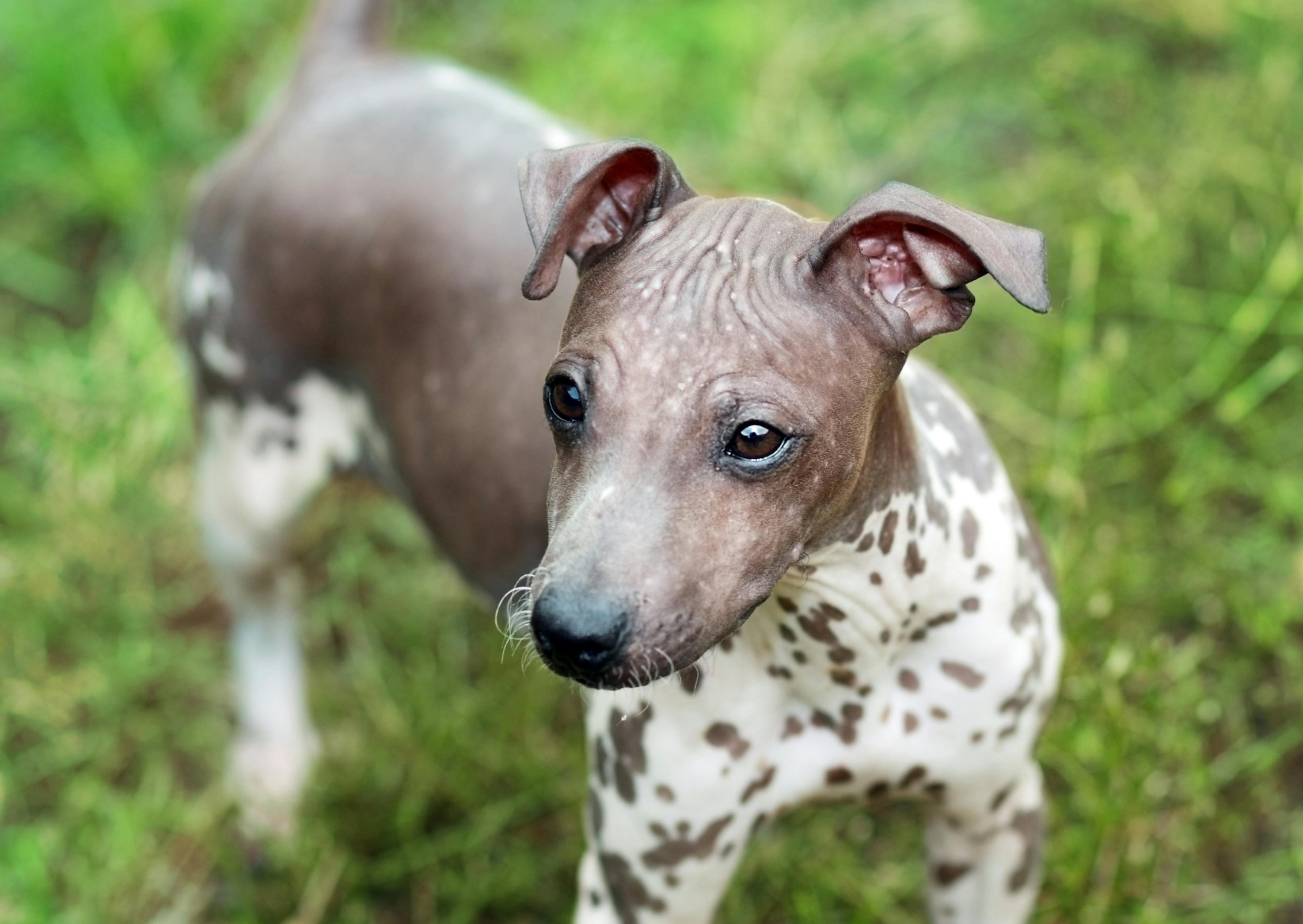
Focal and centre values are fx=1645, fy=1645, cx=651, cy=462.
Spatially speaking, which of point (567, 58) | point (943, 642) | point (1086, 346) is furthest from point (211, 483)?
point (567, 58)

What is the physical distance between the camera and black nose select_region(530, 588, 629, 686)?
5.90 ft

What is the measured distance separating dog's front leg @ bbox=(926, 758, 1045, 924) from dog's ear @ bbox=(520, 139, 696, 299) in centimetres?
108

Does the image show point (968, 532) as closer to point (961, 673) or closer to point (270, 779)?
point (961, 673)

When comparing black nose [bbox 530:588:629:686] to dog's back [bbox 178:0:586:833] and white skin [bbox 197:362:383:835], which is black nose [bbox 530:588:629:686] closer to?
dog's back [bbox 178:0:586:833]

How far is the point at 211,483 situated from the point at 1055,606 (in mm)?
1730

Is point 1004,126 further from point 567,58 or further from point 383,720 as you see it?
point 383,720

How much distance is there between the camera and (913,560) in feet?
7.29

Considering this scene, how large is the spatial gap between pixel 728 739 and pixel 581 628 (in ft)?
1.95

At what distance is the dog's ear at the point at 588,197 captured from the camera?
2008mm

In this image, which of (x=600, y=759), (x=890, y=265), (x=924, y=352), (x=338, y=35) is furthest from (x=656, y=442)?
(x=924, y=352)

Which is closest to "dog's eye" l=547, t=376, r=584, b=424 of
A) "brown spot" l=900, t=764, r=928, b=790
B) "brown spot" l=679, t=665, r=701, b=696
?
"brown spot" l=679, t=665, r=701, b=696

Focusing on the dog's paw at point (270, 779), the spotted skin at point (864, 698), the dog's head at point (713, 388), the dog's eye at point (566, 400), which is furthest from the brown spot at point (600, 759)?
the dog's paw at point (270, 779)

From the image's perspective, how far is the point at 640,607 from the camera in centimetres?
182

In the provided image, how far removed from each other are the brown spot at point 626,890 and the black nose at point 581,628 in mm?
702
